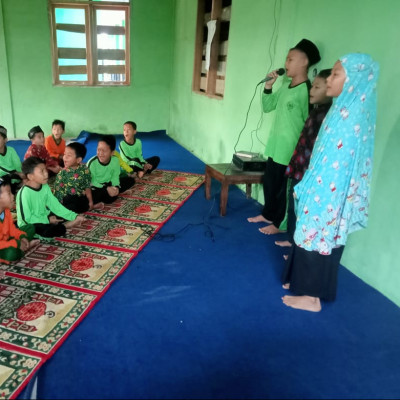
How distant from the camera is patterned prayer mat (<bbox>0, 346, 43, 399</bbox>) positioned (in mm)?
1471

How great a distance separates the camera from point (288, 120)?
2.77m

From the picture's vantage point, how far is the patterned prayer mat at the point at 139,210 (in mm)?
3244

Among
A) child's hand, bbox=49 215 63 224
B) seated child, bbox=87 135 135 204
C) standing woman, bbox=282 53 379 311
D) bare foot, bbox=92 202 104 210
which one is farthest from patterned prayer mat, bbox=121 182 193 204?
standing woman, bbox=282 53 379 311

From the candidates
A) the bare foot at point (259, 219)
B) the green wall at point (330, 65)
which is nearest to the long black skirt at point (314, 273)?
the green wall at point (330, 65)

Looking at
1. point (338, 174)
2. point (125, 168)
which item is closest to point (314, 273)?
point (338, 174)

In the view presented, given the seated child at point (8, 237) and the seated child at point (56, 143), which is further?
the seated child at point (56, 143)

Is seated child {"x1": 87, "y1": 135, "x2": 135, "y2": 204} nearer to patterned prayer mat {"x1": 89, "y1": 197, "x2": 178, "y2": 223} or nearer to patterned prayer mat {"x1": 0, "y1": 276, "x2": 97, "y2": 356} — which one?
patterned prayer mat {"x1": 89, "y1": 197, "x2": 178, "y2": 223}

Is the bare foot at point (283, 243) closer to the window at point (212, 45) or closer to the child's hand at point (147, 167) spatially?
the child's hand at point (147, 167)

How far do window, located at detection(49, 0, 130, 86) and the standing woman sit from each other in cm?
540

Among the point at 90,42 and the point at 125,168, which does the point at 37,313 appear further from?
the point at 90,42

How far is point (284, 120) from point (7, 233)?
84.4 inches

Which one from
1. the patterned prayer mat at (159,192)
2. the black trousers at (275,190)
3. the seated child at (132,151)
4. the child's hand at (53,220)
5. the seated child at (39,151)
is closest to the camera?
the child's hand at (53,220)

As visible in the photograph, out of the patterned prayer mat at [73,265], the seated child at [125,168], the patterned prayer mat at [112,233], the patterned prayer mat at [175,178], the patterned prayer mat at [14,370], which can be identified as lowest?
the patterned prayer mat at [175,178]

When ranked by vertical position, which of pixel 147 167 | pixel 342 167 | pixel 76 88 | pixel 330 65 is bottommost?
pixel 147 167
